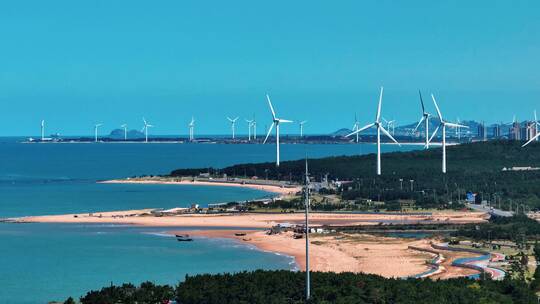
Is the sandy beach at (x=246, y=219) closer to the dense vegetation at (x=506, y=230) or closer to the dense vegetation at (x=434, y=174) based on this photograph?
the dense vegetation at (x=506, y=230)

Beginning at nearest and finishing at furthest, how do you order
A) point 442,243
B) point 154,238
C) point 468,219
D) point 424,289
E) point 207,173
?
point 424,289 < point 442,243 < point 154,238 < point 468,219 < point 207,173

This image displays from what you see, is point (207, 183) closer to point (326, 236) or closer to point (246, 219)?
point (246, 219)

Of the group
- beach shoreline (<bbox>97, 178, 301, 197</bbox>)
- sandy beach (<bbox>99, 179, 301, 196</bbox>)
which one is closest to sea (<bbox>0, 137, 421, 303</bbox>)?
sandy beach (<bbox>99, 179, 301, 196</bbox>)

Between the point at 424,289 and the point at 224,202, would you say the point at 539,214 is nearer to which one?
the point at 224,202

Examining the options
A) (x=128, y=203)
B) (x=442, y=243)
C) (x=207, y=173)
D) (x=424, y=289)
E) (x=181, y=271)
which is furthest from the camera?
(x=207, y=173)

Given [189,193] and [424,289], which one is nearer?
[424,289]

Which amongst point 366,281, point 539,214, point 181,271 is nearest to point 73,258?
point 181,271
